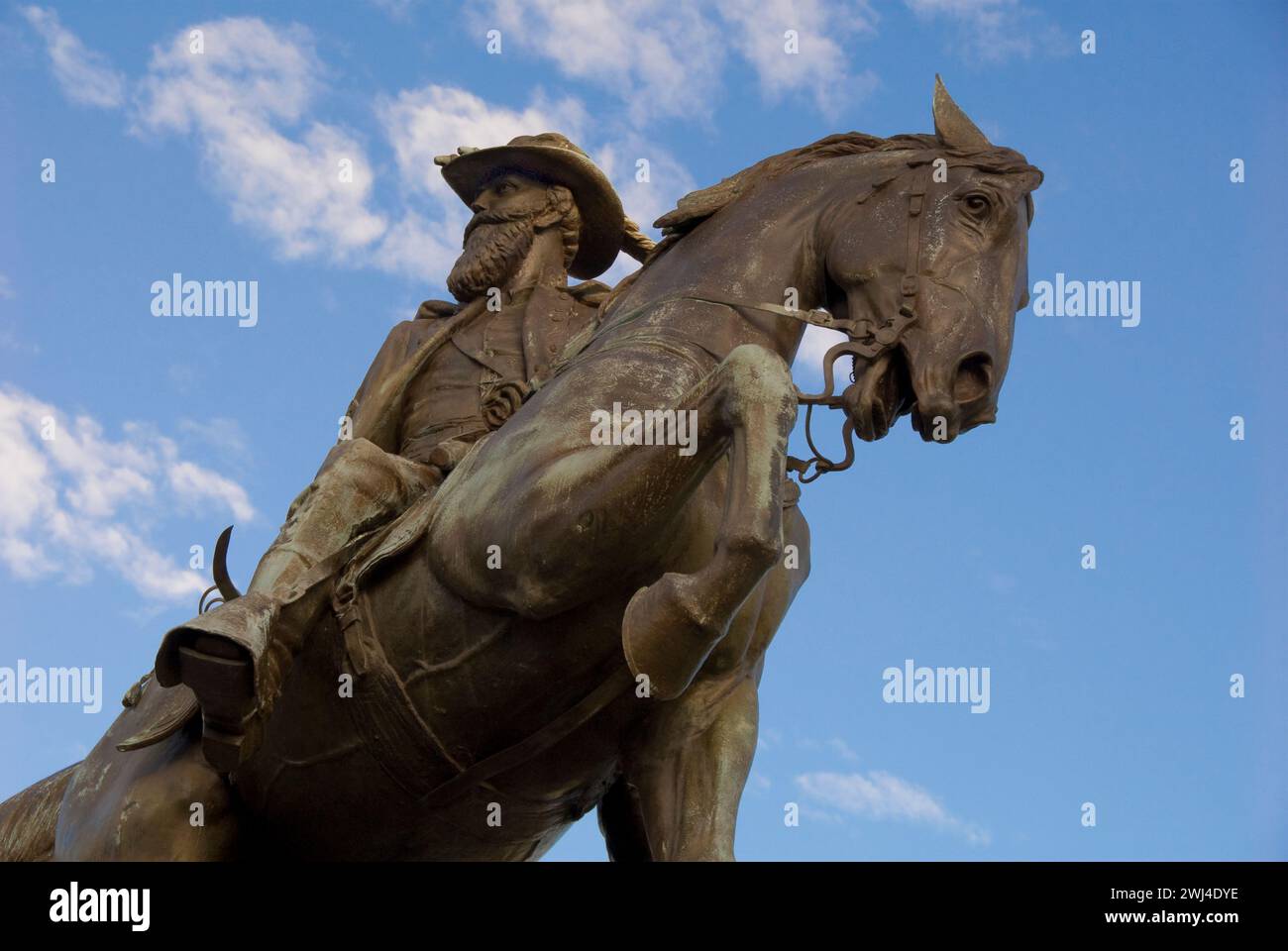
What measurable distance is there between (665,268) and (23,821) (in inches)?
157

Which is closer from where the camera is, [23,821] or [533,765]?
[533,765]

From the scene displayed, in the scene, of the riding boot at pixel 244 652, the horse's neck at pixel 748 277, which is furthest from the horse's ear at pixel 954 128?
the riding boot at pixel 244 652

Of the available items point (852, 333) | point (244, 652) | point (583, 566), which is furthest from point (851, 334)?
point (244, 652)

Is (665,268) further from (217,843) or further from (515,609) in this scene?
(217,843)

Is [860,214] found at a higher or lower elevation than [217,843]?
higher

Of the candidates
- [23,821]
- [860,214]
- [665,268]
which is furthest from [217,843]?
[860,214]

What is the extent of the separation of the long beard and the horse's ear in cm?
235

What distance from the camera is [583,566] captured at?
8844 millimetres

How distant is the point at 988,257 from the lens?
9.55 metres

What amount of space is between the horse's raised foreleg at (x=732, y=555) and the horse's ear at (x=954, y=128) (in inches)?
73.6

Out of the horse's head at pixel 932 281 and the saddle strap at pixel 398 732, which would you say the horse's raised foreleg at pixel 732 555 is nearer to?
the horse's head at pixel 932 281

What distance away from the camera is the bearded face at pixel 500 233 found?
11492mm
